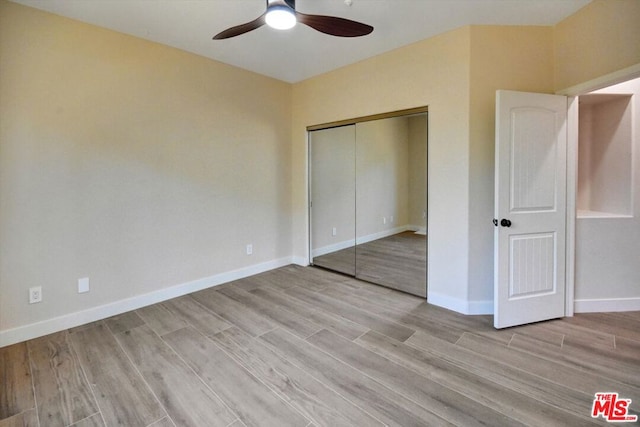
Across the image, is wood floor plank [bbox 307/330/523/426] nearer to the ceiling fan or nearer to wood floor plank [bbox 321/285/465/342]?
wood floor plank [bbox 321/285/465/342]

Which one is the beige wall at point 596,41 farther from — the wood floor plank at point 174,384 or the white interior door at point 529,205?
the wood floor plank at point 174,384

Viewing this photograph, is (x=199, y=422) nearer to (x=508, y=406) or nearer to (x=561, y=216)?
(x=508, y=406)

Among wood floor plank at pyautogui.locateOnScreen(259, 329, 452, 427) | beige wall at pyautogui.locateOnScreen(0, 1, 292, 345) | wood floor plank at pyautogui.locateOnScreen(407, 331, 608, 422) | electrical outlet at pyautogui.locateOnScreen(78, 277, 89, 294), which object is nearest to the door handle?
wood floor plank at pyautogui.locateOnScreen(407, 331, 608, 422)

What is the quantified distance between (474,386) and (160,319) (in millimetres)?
2568

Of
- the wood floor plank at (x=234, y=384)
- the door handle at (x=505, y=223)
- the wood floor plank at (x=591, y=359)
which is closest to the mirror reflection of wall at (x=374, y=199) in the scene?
the door handle at (x=505, y=223)

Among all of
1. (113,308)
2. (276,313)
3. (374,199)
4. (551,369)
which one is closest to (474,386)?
(551,369)

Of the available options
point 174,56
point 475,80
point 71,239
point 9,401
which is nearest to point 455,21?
point 475,80

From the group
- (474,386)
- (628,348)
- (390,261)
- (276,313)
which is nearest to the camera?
(474,386)

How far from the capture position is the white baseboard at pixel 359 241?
3764mm

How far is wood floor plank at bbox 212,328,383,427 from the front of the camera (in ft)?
5.15

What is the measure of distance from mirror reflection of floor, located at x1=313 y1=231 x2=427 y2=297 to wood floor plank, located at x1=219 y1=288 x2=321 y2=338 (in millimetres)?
1244

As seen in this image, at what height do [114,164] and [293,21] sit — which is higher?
[293,21]

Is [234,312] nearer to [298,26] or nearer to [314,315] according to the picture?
[314,315]

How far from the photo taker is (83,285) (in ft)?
8.52
